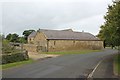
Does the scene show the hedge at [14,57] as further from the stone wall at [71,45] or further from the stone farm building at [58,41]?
the stone wall at [71,45]

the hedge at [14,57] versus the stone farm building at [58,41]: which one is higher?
the stone farm building at [58,41]

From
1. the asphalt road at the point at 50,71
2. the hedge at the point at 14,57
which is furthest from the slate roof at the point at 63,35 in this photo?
the asphalt road at the point at 50,71

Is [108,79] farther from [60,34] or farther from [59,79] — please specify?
[60,34]

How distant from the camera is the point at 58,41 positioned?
207 feet

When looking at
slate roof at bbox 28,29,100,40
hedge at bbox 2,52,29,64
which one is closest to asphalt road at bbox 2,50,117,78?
hedge at bbox 2,52,29,64

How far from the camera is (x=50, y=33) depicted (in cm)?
6462

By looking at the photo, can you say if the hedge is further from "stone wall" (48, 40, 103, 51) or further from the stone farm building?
"stone wall" (48, 40, 103, 51)

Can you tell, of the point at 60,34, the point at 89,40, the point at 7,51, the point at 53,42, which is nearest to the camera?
the point at 7,51

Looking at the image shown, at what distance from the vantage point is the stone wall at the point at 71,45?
62.0 metres

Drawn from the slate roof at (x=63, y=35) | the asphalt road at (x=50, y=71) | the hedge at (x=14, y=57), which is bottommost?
the asphalt road at (x=50, y=71)

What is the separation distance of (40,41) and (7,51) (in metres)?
30.9

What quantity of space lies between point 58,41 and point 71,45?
498 cm

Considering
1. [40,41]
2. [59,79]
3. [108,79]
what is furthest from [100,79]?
[40,41]

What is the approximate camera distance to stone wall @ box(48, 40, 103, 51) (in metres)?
62.0
